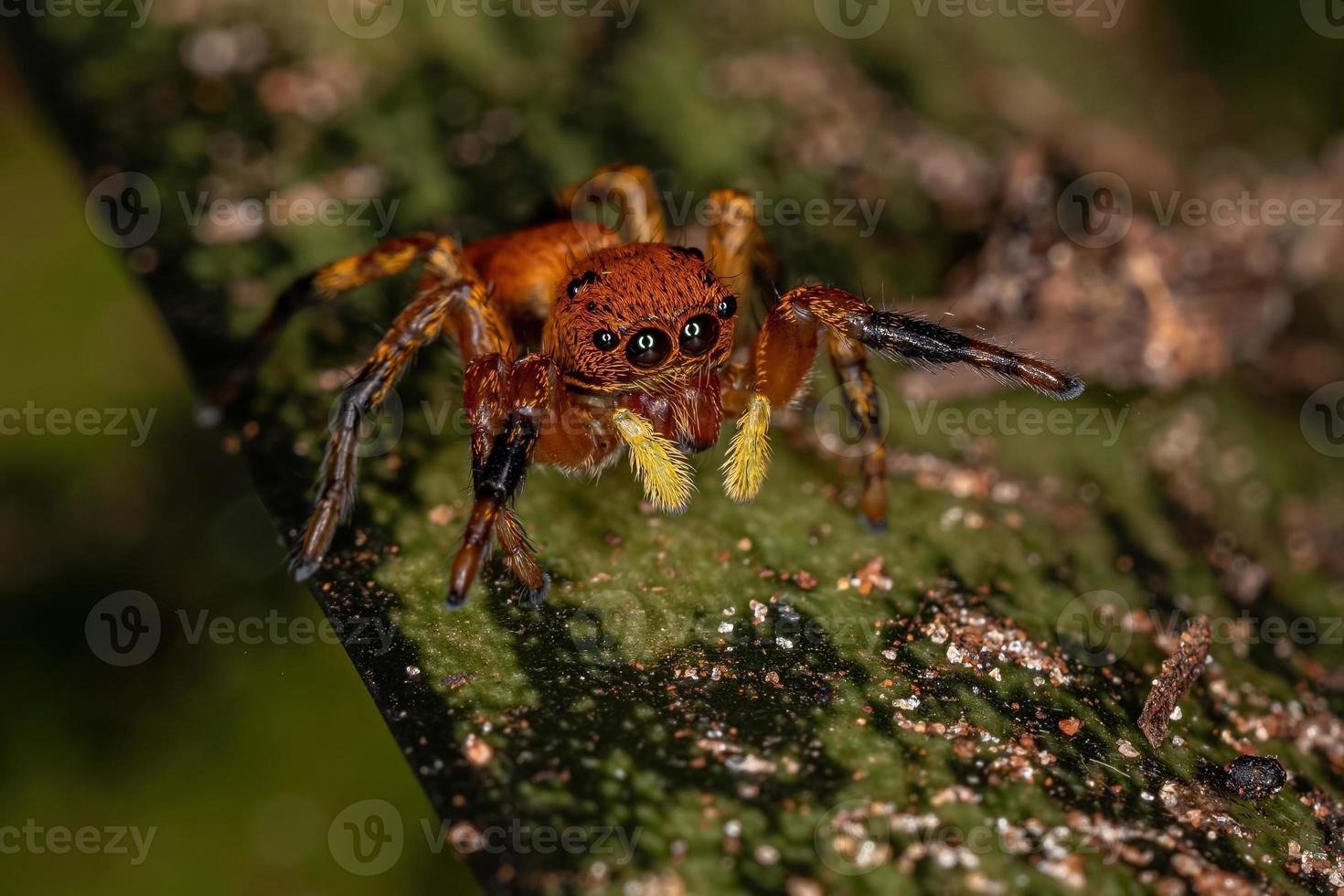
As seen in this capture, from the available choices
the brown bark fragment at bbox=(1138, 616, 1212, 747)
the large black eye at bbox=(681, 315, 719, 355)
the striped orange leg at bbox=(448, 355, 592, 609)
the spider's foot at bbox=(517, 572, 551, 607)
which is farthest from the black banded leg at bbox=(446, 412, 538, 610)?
the brown bark fragment at bbox=(1138, 616, 1212, 747)

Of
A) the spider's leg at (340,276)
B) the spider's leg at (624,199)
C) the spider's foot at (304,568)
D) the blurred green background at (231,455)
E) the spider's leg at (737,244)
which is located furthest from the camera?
the spider's leg at (624,199)

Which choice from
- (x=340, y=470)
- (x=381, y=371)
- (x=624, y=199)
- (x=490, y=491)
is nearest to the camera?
(x=490, y=491)

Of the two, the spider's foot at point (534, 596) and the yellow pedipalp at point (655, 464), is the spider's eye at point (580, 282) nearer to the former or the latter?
the yellow pedipalp at point (655, 464)

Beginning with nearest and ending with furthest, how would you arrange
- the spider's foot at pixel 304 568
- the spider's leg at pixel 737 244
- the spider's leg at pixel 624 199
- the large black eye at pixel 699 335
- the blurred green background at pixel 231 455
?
the spider's foot at pixel 304 568 < the blurred green background at pixel 231 455 < the large black eye at pixel 699 335 < the spider's leg at pixel 737 244 < the spider's leg at pixel 624 199

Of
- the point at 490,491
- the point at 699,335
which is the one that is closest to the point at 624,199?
the point at 699,335

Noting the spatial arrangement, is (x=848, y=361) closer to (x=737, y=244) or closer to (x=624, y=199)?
(x=737, y=244)

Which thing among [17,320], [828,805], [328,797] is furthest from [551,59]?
[828,805]

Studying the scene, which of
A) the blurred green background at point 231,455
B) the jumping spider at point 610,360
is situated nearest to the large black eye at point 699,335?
the jumping spider at point 610,360

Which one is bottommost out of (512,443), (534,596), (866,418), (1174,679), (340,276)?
(1174,679)
